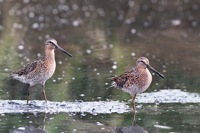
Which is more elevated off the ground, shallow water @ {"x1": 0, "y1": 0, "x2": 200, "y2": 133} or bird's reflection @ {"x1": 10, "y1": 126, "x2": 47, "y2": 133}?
shallow water @ {"x1": 0, "y1": 0, "x2": 200, "y2": 133}

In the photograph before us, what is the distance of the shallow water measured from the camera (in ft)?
32.0

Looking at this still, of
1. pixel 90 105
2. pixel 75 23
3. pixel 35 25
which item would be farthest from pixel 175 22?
pixel 90 105

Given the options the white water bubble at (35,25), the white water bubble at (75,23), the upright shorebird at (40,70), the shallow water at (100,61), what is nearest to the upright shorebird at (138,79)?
the shallow water at (100,61)

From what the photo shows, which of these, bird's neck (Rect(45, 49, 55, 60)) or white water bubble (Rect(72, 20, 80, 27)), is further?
white water bubble (Rect(72, 20, 80, 27))

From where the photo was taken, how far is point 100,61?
48.3ft

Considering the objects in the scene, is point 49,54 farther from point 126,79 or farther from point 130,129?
point 130,129

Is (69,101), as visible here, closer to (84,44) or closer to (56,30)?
(84,44)

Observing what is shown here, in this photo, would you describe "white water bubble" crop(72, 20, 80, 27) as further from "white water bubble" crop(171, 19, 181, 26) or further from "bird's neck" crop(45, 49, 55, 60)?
"bird's neck" crop(45, 49, 55, 60)

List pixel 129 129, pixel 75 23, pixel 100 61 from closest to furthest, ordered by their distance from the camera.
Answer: pixel 129 129
pixel 100 61
pixel 75 23

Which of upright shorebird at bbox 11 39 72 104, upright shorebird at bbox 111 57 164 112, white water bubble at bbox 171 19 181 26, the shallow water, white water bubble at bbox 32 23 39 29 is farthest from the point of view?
white water bubble at bbox 171 19 181 26

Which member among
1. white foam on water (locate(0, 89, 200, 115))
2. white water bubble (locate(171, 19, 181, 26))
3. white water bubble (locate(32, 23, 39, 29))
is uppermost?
white water bubble (locate(171, 19, 181, 26))

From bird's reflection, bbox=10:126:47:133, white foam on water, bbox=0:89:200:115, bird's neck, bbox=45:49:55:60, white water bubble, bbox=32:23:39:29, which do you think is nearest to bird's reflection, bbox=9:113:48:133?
bird's reflection, bbox=10:126:47:133

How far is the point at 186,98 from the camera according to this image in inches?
435

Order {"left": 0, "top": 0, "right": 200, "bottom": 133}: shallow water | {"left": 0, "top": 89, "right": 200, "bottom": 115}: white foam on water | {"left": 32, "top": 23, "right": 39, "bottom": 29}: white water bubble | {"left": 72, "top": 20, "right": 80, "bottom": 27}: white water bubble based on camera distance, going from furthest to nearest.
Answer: {"left": 72, "top": 20, "right": 80, "bottom": 27}: white water bubble < {"left": 32, "top": 23, "right": 39, "bottom": 29}: white water bubble < {"left": 0, "top": 89, "right": 200, "bottom": 115}: white foam on water < {"left": 0, "top": 0, "right": 200, "bottom": 133}: shallow water
